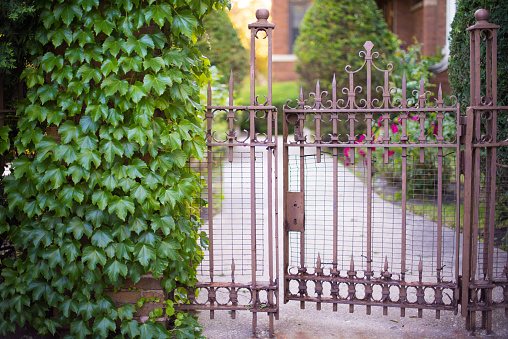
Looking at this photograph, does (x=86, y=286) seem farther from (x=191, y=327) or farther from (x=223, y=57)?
(x=223, y=57)

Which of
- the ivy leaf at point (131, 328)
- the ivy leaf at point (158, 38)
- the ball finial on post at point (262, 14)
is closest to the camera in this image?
the ivy leaf at point (158, 38)

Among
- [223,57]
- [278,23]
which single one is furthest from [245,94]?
[278,23]

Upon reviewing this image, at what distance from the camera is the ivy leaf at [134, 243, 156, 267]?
3.22 metres

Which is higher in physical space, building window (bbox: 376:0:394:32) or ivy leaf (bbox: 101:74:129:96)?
building window (bbox: 376:0:394:32)

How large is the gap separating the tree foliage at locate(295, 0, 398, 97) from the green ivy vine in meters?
8.74

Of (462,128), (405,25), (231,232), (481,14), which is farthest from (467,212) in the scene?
(405,25)

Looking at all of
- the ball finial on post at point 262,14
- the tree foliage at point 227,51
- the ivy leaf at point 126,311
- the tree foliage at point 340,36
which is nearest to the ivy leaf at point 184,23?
the ball finial on post at point 262,14

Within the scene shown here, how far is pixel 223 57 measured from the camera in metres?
14.6

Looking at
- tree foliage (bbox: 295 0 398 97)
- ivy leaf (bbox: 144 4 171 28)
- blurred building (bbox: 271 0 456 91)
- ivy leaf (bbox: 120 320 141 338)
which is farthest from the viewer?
blurred building (bbox: 271 0 456 91)

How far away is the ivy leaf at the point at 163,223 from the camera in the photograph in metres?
3.25

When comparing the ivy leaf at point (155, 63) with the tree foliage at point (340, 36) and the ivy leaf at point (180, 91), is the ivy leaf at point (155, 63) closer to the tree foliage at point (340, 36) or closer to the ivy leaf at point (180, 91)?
the ivy leaf at point (180, 91)

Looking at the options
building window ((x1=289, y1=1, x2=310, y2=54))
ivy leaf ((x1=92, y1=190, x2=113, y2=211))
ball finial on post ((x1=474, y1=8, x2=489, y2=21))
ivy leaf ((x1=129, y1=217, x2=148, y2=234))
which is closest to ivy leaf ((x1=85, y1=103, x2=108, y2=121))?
ivy leaf ((x1=92, y1=190, x2=113, y2=211))

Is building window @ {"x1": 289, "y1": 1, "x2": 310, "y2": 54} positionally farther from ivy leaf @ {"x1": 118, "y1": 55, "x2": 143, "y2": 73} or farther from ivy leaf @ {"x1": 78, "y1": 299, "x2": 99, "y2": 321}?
ivy leaf @ {"x1": 78, "y1": 299, "x2": 99, "y2": 321}

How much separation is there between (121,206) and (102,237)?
0.89ft
